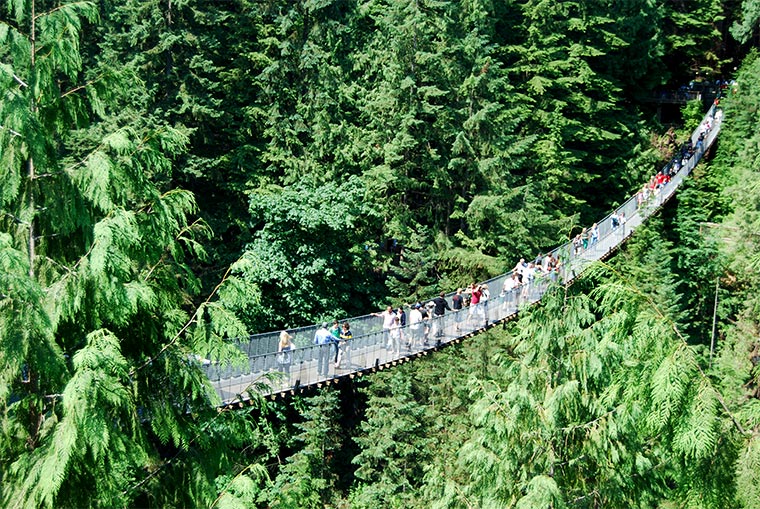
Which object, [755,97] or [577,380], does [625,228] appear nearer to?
[755,97]

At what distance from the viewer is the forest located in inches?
181

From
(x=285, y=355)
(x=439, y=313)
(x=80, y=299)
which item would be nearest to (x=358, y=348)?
(x=285, y=355)

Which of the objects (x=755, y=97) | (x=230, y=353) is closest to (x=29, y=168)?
(x=230, y=353)

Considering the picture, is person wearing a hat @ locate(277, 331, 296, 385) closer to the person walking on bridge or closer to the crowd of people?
the crowd of people

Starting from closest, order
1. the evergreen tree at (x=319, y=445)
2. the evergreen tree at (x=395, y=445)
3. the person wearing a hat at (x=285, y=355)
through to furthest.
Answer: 1. the person wearing a hat at (x=285, y=355)
2. the evergreen tree at (x=395, y=445)
3. the evergreen tree at (x=319, y=445)

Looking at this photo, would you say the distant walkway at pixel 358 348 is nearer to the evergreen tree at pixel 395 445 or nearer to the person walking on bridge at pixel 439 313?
the person walking on bridge at pixel 439 313

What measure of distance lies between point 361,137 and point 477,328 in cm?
804

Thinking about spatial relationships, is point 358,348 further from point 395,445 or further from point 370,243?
point 370,243

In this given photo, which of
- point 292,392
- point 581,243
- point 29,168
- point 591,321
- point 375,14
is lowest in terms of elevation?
point 292,392

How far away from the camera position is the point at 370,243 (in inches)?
866

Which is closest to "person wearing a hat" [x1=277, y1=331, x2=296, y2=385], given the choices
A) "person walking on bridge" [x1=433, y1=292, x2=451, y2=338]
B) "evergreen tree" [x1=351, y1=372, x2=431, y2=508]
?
"person walking on bridge" [x1=433, y1=292, x2=451, y2=338]

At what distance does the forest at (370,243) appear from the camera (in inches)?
181

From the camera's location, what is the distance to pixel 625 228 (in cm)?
2247

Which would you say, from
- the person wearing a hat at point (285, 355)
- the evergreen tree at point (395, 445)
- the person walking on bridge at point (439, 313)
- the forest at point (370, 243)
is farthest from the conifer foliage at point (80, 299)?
the evergreen tree at point (395, 445)
